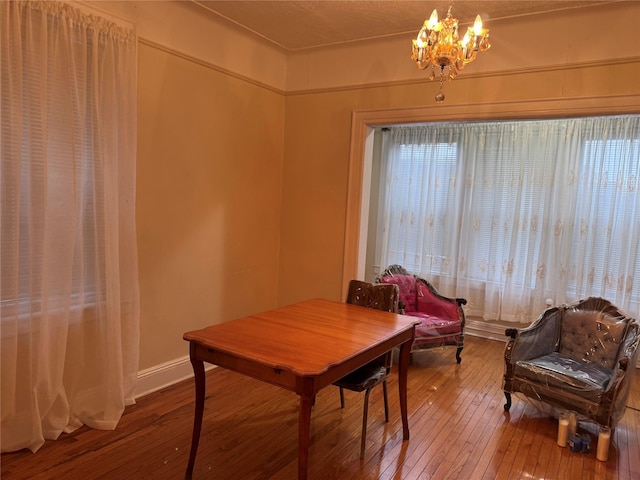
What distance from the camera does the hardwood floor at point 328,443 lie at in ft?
8.27

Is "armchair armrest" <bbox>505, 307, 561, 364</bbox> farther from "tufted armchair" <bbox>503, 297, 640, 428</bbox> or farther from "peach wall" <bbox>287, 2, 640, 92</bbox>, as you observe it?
"peach wall" <bbox>287, 2, 640, 92</bbox>

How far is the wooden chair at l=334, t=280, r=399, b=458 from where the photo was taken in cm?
267

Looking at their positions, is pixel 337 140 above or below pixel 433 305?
above

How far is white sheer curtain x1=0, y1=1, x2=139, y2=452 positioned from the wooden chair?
1517 millimetres

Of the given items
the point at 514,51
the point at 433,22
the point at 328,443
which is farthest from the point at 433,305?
the point at 433,22

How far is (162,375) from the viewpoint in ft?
11.6

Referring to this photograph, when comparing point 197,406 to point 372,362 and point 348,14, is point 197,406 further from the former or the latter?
point 348,14

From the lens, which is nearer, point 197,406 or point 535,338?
point 197,406

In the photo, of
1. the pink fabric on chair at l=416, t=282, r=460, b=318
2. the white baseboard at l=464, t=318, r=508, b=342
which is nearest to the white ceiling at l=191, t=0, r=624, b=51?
the pink fabric on chair at l=416, t=282, r=460, b=318

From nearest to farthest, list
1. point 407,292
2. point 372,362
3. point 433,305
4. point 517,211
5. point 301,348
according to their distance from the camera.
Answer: point 301,348 < point 372,362 < point 433,305 < point 407,292 < point 517,211

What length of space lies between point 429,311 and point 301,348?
9.06 feet

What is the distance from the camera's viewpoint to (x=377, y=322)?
8.98 ft

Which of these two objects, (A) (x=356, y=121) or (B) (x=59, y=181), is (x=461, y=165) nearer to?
(A) (x=356, y=121)

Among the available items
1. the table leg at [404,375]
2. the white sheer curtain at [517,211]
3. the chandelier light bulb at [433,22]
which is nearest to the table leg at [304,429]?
the table leg at [404,375]
